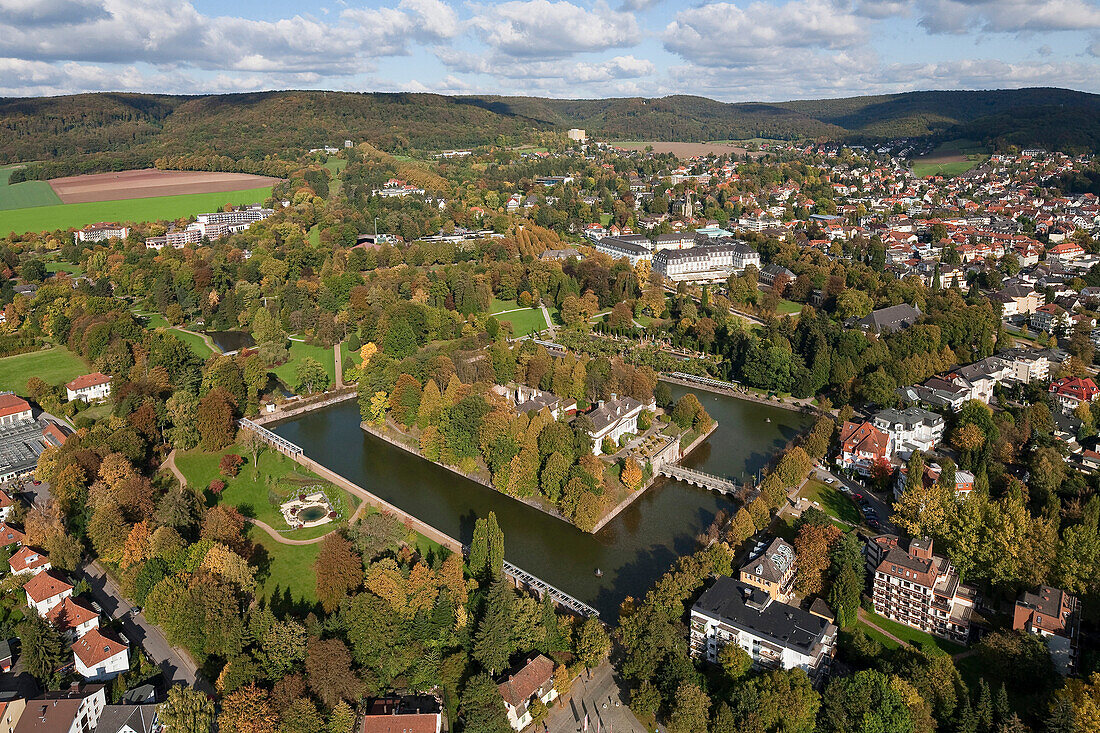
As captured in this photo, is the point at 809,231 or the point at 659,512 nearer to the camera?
the point at 659,512

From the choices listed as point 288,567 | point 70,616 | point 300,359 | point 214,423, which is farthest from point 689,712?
point 300,359

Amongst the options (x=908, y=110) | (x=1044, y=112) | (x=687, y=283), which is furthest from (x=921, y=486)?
(x=908, y=110)

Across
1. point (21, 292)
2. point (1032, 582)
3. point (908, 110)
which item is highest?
point (908, 110)

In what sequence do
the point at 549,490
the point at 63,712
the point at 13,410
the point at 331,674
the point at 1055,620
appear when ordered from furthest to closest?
the point at 13,410, the point at 549,490, the point at 1055,620, the point at 331,674, the point at 63,712

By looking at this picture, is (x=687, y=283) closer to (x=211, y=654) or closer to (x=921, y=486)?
(x=921, y=486)

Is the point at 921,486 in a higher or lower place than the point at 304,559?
higher

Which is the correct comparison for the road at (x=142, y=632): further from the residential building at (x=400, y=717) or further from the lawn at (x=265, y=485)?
the lawn at (x=265, y=485)

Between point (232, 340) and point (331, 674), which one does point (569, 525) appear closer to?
point (331, 674)
